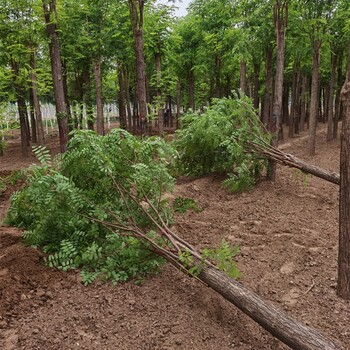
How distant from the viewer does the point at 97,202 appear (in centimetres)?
511

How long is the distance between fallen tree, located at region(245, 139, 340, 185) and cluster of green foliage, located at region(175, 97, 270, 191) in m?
0.19

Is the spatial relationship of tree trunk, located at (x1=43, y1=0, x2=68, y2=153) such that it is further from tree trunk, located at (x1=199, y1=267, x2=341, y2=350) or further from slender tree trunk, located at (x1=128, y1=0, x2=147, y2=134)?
tree trunk, located at (x1=199, y1=267, x2=341, y2=350)

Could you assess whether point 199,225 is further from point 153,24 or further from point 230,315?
point 153,24

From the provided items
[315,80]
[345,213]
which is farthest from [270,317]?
[315,80]

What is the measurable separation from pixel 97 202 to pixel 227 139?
476 cm

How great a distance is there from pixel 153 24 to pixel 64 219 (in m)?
12.5

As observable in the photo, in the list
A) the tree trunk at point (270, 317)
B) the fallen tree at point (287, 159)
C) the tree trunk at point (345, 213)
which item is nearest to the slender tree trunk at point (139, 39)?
the fallen tree at point (287, 159)

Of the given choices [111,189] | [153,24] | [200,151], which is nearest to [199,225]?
[111,189]

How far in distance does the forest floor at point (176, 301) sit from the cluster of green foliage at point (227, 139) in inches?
106

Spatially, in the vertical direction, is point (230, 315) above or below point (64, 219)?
below

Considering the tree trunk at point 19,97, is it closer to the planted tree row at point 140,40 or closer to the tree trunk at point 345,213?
the planted tree row at point 140,40

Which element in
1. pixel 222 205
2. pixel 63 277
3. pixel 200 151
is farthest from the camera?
pixel 200 151

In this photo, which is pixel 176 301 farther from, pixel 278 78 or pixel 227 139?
pixel 278 78

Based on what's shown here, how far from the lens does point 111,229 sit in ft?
15.6
